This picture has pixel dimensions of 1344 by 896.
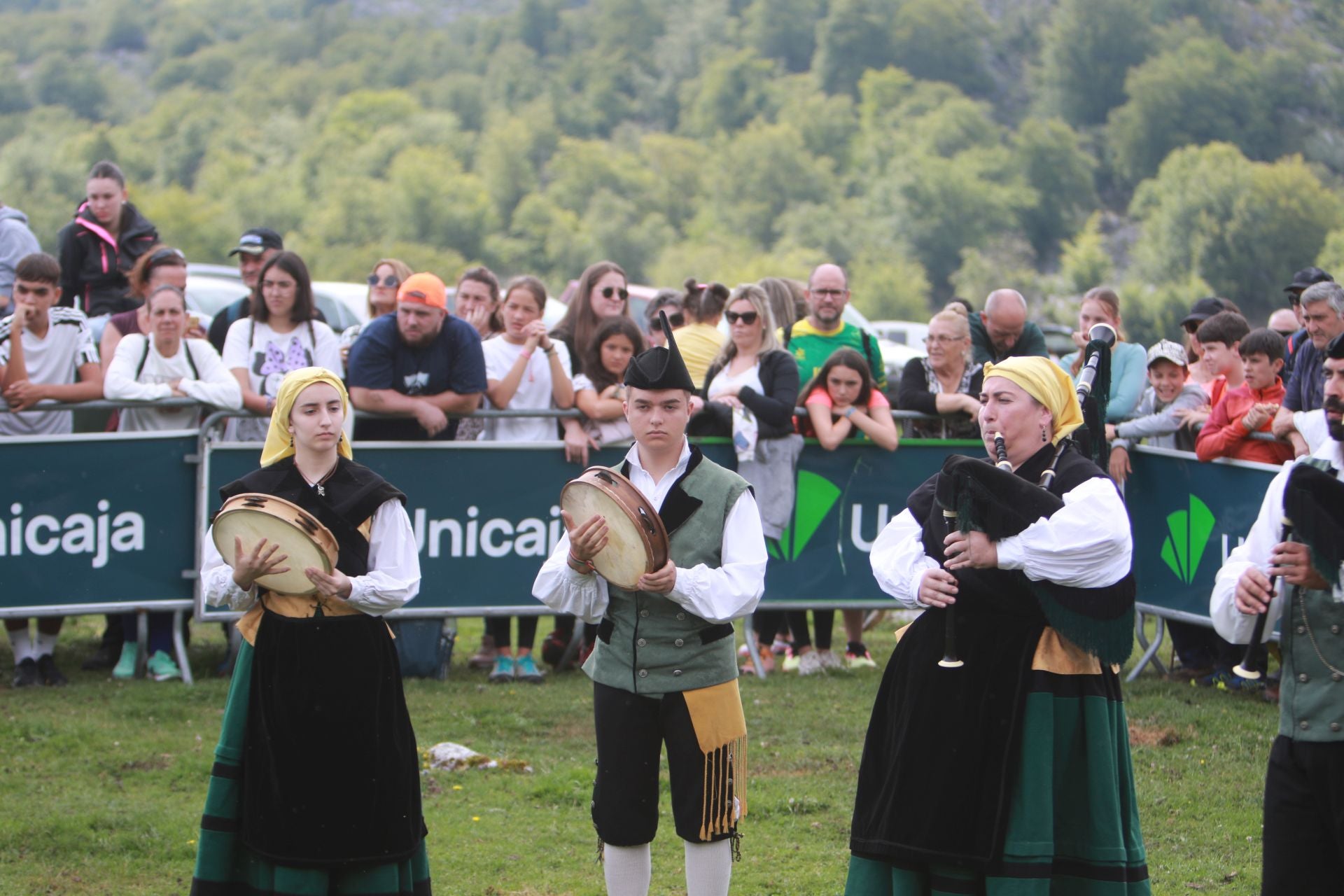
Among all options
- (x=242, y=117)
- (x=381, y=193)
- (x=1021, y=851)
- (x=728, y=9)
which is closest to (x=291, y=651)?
(x=1021, y=851)

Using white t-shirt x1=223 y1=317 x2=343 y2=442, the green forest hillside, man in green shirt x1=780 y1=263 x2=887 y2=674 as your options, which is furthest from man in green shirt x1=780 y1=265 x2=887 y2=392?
the green forest hillside

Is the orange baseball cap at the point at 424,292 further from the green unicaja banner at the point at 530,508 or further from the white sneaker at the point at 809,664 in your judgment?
the white sneaker at the point at 809,664

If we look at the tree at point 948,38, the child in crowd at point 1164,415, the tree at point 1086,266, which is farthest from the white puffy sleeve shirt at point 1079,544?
the tree at point 948,38

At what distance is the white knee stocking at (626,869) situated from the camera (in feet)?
15.4

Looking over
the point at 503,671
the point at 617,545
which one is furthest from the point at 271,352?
the point at 617,545

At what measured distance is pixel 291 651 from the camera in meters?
4.68

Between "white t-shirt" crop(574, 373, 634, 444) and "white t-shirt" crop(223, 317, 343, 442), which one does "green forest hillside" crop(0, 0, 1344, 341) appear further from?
"white t-shirt" crop(223, 317, 343, 442)

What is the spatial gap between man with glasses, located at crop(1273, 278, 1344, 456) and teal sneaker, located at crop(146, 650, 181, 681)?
5727mm

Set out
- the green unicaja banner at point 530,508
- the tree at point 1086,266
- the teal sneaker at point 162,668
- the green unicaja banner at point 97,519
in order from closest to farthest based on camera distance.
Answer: the green unicaja banner at point 97,519 → the teal sneaker at point 162,668 → the green unicaja banner at point 530,508 → the tree at point 1086,266

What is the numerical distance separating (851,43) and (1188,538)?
147186 mm

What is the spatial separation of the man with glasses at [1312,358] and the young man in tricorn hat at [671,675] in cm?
396

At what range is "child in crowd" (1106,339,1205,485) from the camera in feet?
29.0

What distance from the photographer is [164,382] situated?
820 centimetres

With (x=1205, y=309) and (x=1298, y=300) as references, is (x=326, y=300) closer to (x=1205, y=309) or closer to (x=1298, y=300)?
(x=1205, y=309)
